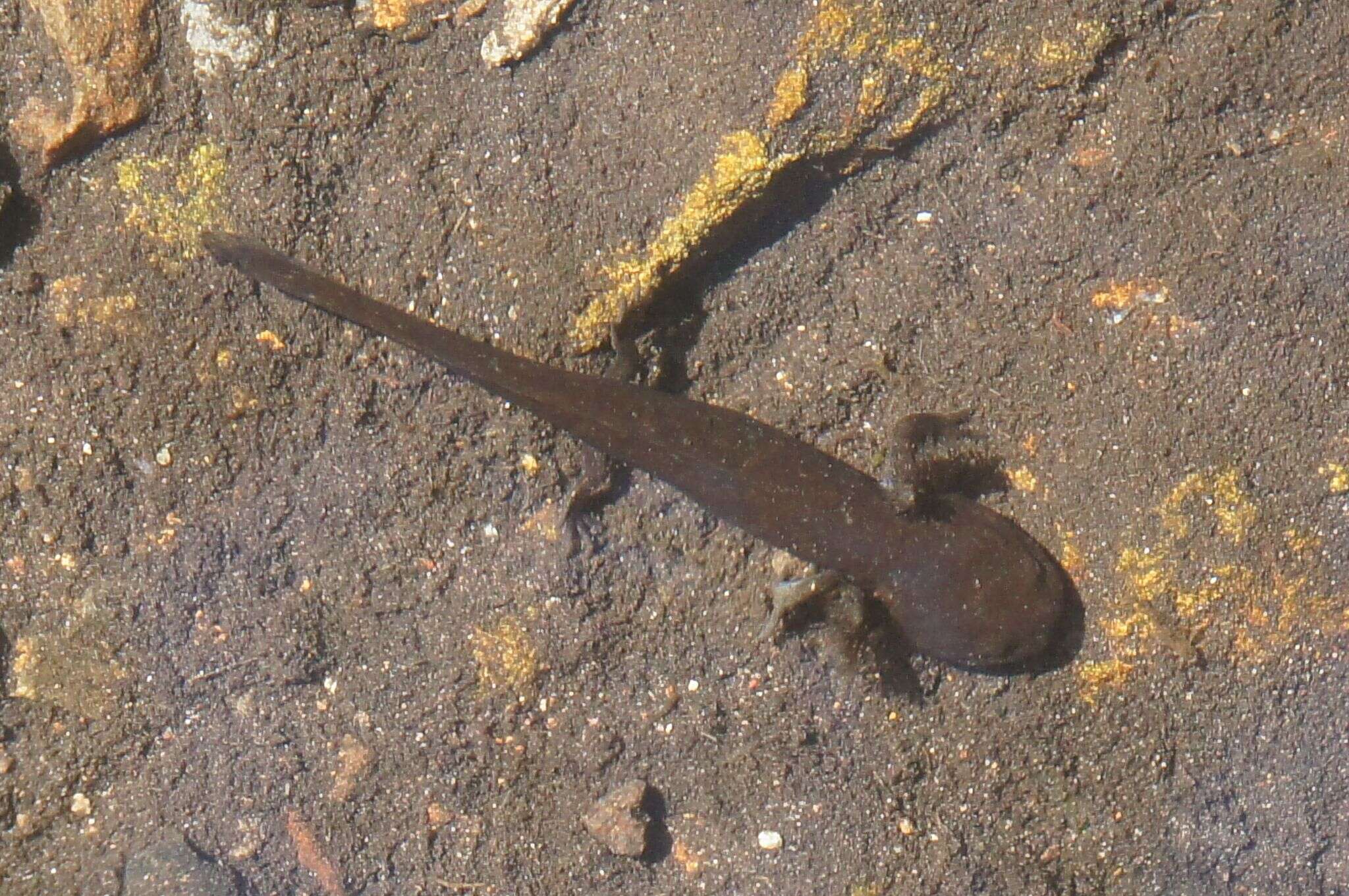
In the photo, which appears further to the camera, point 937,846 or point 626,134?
point 937,846

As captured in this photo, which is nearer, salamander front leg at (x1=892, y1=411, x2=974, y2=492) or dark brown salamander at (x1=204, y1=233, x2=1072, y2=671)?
dark brown salamander at (x1=204, y1=233, x2=1072, y2=671)

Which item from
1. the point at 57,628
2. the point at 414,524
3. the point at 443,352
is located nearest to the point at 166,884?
the point at 57,628

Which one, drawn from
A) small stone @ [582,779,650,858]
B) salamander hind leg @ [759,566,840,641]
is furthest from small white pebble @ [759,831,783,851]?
salamander hind leg @ [759,566,840,641]

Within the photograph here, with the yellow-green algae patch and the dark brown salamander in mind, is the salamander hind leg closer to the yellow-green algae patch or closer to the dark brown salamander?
the dark brown salamander

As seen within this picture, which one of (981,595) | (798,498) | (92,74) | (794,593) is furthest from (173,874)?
(981,595)

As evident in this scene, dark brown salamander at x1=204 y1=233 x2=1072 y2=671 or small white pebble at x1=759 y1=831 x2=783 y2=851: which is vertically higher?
dark brown salamander at x1=204 y1=233 x2=1072 y2=671

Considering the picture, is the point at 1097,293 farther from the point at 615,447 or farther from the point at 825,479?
the point at 615,447

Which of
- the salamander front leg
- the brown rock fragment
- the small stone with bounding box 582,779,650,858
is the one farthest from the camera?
the small stone with bounding box 582,779,650,858
